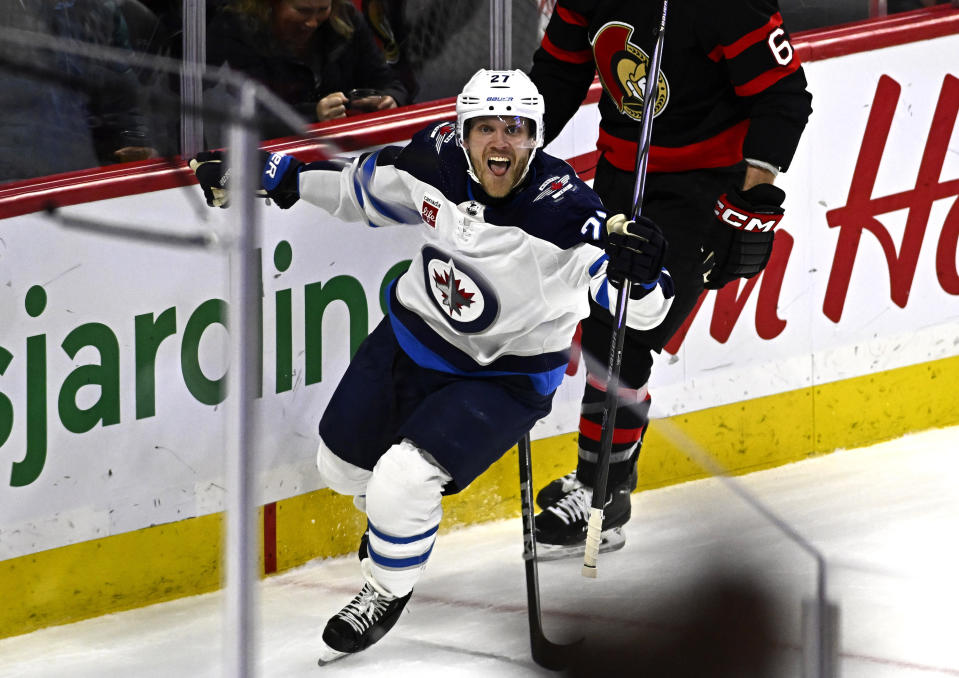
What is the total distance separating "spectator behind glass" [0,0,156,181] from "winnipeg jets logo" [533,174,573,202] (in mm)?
748

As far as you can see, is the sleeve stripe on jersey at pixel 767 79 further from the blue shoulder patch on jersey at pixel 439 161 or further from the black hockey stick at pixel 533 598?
the black hockey stick at pixel 533 598

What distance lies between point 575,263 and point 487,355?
0.83ft

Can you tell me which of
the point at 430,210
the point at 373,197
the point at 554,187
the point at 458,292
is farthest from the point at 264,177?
the point at 554,187

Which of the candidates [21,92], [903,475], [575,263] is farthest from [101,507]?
[903,475]

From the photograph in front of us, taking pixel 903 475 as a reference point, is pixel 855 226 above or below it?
above

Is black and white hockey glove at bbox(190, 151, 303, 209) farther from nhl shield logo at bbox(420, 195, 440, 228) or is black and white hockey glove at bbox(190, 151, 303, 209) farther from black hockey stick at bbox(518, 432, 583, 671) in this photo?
black hockey stick at bbox(518, 432, 583, 671)

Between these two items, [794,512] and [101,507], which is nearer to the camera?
[101,507]

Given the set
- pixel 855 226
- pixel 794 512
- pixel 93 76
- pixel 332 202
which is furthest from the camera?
pixel 855 226

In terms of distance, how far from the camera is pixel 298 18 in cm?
305

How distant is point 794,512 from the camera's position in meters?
3.65

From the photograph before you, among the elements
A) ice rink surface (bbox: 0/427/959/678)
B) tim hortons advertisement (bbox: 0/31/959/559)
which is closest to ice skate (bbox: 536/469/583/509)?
ice rink surface (bbox: 0/427/959/678)

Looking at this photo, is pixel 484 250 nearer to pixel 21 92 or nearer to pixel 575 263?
pixel 575 263

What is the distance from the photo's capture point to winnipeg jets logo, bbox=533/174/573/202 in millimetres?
2682

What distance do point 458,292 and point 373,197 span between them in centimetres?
27
